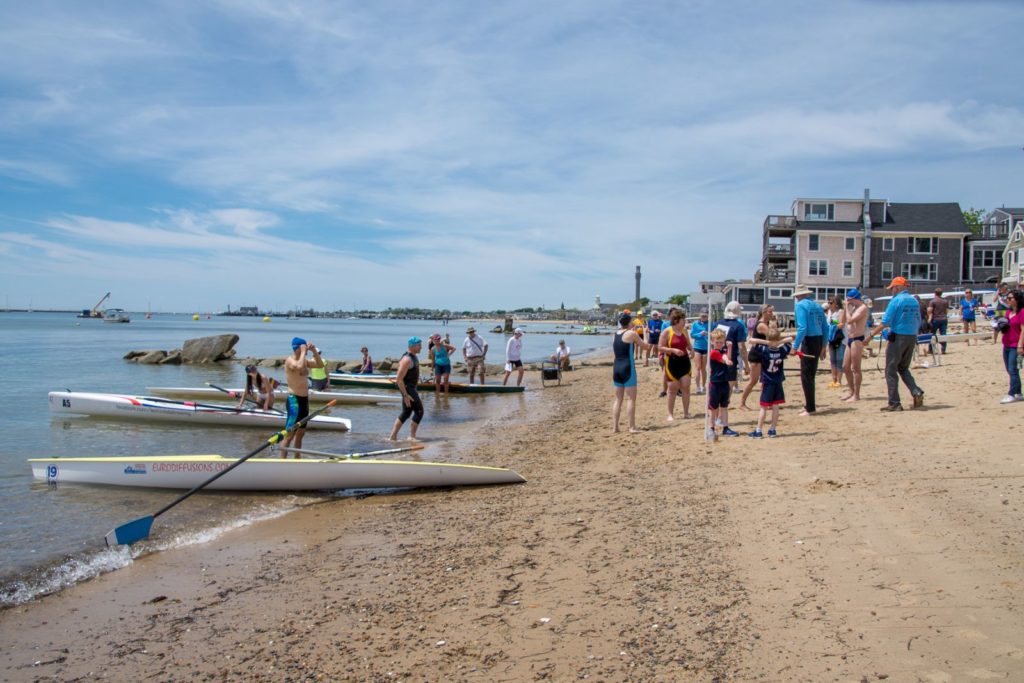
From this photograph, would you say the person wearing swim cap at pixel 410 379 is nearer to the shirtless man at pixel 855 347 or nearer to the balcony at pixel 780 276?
the shirtless man at pixel 855 347

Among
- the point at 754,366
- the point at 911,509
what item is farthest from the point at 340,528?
the point at 754,366

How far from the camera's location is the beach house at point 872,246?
45.3 metres

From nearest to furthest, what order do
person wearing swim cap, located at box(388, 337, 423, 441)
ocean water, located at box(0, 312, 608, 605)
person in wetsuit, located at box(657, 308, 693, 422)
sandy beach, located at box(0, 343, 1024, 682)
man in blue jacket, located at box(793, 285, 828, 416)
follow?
sandy beach, located at box(0, 343, 1024, 682) → ocean water, located at box(0, 312, 608, 605) → man in blue jacket, located at box(793, 285, 828, 416) → person in wetsuit, located at box(657, 308, 693, 422) → person wearing swim cap, located at box(388, 337, 423, 441)

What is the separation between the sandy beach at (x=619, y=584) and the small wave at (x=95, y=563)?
19 cm

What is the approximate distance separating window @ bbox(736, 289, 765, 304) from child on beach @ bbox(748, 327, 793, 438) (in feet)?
144

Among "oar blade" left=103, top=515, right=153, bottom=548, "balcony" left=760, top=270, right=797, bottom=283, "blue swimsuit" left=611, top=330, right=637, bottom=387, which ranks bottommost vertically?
"oar blade" left=103, top=515, right=153, bottom=548

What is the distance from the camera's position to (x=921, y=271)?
45750 millimetres

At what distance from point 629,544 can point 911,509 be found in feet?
7.16

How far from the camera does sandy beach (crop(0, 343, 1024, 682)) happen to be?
3.66 meters

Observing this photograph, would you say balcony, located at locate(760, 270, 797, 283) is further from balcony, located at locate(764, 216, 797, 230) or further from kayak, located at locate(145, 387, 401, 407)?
kayak, located at locate(145, 387, 401, 407)

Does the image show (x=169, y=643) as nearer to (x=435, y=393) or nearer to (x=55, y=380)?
(x=435, y=393)

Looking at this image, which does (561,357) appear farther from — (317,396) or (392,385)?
(317,396)

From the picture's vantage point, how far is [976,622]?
11.7 ft

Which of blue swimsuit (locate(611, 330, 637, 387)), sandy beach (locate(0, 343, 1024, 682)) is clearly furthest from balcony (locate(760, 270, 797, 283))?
sandy beach (locate(0, 343, 1024, 682))
